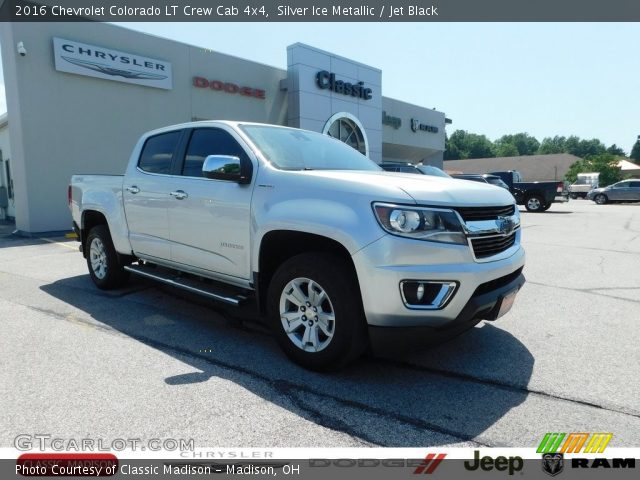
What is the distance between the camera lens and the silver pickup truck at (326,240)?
119 inches

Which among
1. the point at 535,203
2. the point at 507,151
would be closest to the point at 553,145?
the point at 507,151

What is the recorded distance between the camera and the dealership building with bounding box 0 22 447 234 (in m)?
12.4

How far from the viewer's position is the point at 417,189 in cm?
313

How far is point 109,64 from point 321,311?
1325 cm

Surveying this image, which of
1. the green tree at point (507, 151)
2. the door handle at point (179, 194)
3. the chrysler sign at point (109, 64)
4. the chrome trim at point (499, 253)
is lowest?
the chrome trim at point (499, 253)

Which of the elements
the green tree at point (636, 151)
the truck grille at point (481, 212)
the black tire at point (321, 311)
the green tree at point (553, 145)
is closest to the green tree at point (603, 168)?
the green tree at point (636, 151)

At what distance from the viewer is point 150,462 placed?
244 centimetres

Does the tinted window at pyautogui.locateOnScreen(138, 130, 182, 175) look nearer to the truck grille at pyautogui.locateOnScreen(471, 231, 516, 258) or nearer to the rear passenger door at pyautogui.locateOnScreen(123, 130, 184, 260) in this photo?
the rear passenger door at pyautogui.locateOnScreen(123, 130, 184, 260)

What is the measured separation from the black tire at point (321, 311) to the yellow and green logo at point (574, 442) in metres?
1.24

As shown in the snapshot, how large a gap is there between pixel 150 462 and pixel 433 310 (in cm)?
188

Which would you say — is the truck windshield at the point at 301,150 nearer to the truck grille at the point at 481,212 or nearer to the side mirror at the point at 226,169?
the side mirror at the point at 226,169

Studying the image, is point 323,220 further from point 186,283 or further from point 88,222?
point 88,222

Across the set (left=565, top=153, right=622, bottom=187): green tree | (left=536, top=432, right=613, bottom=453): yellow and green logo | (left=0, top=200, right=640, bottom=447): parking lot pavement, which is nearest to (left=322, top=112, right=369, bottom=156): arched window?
(left=0, top=200, right=640, bottom=447): parking lot pavement

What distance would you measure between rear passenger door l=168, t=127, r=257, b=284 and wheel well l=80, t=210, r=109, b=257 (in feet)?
6.61
